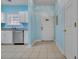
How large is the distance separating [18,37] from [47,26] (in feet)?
11.6

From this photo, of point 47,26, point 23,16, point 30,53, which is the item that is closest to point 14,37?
point 23,16

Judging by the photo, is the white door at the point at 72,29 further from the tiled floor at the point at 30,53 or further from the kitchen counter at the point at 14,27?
the kitchen counter at the point at 14,27

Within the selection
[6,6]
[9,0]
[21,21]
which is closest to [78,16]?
[9,0]

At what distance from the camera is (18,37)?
1002 centimetres

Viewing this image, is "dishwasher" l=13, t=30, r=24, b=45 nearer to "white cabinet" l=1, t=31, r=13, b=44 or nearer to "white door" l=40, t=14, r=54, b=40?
"white cabinet" l=1, t=31, r=13, b=44

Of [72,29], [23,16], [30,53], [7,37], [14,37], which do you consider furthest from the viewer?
[23,16]

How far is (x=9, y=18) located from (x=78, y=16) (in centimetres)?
802

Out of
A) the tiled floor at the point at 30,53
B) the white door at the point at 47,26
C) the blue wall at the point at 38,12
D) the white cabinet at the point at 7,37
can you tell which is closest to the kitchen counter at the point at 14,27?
the white cabinet at the point at 7,37

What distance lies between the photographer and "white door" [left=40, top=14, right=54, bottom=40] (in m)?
12.8

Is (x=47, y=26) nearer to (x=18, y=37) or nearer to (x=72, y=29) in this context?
(x=18, y=37)

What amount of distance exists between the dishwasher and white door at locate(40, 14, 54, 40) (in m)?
3.17

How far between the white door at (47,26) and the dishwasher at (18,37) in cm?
317

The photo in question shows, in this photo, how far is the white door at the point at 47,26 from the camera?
1280 centimetres

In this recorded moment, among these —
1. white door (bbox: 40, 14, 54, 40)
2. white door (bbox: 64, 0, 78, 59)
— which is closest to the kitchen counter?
white door (bbox: 40, 14, 54, 40)
